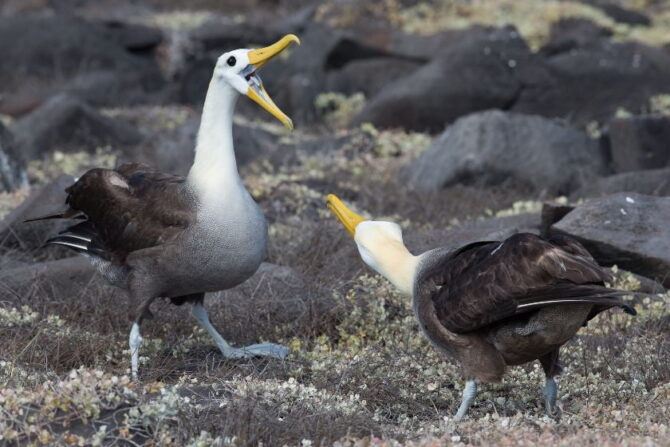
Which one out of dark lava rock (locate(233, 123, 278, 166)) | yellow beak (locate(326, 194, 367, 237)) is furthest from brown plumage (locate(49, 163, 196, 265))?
dark lava rock (locate(233, 123, 278, 166))

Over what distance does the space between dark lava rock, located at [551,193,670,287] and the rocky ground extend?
0.05ft

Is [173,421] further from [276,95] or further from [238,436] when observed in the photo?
[276,95]

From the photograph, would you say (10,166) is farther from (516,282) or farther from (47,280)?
(516,282)

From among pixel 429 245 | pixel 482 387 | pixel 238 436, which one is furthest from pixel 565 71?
pixel 238 436

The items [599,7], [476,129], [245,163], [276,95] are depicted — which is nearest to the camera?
[476,129]

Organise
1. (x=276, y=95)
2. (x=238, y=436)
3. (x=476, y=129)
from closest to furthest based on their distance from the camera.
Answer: (x=238, y=436)
(x=476, y=129)
(x=276, y=95)

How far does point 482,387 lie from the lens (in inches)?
200

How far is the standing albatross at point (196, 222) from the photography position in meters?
5.11

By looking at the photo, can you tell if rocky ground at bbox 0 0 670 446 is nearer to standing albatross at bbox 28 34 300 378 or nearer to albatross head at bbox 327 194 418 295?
standing albatross at bbox 28 34 300 378

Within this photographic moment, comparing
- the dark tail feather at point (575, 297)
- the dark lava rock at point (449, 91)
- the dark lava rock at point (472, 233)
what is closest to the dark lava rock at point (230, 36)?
the dark lava rock at point (449, 91)

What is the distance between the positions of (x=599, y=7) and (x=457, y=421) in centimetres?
1430

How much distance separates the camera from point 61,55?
661 inches

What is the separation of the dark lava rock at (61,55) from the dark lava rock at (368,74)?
9.17 feet

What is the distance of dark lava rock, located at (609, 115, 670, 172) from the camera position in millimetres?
10461
